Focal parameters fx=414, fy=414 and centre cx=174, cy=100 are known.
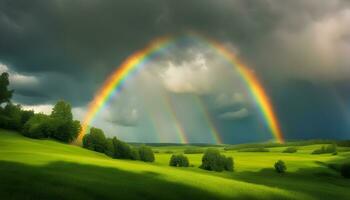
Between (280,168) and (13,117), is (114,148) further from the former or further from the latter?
(280,168)

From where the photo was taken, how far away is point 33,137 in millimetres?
119062

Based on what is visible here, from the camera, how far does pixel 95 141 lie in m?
119

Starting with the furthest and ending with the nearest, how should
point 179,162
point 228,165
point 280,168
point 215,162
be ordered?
point 280,168, point 179,162, point 228,165, point 215,162

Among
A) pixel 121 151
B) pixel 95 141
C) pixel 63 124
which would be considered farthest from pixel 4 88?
pixel 121 151

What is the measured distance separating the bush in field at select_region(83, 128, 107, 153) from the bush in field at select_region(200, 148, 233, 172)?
2938 cm

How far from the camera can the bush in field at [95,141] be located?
11823 centimetres

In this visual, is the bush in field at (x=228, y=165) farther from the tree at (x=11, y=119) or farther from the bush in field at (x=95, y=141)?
the tree at (x=11, y=119)

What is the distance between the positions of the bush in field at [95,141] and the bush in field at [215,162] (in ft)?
96.4

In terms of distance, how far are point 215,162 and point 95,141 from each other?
116ft

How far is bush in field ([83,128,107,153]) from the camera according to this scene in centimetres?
11823

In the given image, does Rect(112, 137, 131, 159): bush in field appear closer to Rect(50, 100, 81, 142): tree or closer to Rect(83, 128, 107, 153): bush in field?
Rect(83, 128, 107, 153): bush in field

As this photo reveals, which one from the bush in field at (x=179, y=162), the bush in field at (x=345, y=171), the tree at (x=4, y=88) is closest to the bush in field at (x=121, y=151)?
the bush in field at (x=179, y=162)

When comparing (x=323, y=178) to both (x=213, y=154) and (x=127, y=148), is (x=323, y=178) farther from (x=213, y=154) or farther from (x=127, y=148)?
(x=127, y=148)

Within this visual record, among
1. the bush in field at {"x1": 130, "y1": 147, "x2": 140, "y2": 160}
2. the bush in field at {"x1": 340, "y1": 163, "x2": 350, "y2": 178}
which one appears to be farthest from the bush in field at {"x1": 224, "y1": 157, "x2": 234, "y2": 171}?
the bush in field at {"x1": 340, "y1": 163, "x2": 350, "y2": 178}
